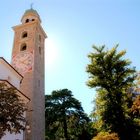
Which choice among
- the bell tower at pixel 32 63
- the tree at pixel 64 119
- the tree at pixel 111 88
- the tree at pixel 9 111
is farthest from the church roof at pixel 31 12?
the tree at pixel 9 111

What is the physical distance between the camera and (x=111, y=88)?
2003 centimetres

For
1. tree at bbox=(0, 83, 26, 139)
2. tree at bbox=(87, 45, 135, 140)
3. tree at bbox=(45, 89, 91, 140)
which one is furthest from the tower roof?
tree at bbox=(0, 83, 26, 139)

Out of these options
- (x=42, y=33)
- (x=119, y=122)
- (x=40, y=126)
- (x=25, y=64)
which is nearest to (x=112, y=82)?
(x=119, y=122)

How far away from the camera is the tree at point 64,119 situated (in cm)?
3503

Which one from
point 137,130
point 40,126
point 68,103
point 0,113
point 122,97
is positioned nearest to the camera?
point 0,113

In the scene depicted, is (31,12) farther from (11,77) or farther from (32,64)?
(11,77)

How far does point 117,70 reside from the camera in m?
20.5

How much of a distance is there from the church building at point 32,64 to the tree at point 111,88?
7.57 m

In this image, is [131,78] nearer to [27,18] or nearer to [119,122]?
[119,122]

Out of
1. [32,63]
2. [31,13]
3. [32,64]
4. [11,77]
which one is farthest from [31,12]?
[11,77]

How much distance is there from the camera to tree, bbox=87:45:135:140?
18859 millimetres

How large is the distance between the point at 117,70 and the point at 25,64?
12124 millimetres

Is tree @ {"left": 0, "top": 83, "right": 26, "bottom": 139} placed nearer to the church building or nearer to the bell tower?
the church building

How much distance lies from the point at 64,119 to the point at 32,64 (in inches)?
426
